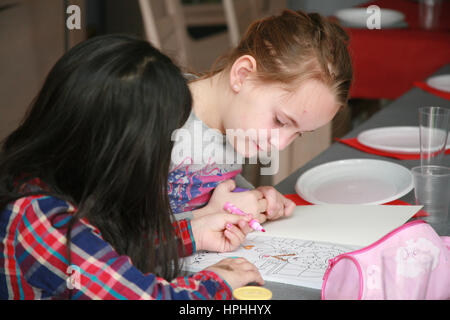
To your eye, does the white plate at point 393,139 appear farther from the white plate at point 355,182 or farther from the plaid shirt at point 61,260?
the plaid shirt at point 61,260

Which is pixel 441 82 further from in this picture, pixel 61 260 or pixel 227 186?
pixel 61 260

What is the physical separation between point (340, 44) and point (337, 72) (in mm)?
61

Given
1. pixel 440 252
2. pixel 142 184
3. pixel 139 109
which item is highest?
pixel 139 109

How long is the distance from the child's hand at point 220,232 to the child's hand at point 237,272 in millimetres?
95

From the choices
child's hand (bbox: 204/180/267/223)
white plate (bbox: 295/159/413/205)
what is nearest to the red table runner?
white plate (bbox: 295/159/413/205)

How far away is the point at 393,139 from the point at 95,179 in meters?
1.03

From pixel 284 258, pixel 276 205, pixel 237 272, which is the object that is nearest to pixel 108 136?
pixel 237 272

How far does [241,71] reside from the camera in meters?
1.22

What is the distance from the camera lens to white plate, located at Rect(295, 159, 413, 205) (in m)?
1.26

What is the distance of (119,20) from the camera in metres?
4.39

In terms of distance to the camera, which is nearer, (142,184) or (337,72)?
(142,184)

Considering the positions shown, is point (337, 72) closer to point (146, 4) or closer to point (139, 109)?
point (139, 109)

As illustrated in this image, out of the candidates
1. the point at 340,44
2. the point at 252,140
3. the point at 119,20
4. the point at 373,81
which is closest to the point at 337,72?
the point at 340,44
